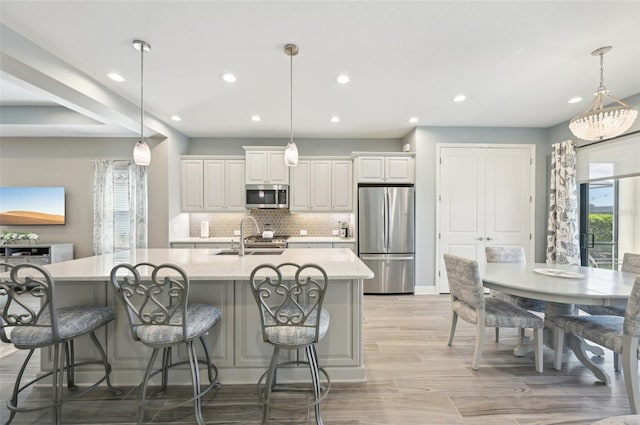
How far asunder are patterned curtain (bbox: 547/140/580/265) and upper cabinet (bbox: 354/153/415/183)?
207 centimetres

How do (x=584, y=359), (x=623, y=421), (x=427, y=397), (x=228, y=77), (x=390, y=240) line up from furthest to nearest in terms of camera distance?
(x=390, y=240), (x=228, y=77), (x=584, y=359), (x=427, y=397), (x=623, y=421)

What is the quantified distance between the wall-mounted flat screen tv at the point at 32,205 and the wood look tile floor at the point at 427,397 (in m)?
3.01

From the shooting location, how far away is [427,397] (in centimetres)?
206

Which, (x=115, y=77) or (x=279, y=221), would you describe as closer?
(x=115, y=77)

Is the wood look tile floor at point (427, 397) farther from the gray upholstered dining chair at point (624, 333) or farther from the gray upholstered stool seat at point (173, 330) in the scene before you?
the gray upholstered stool seat at point (173, 330)

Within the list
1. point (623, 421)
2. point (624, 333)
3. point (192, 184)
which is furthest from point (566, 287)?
point (192, 184)

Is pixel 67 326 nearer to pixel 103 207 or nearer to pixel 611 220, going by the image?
pixel 103 207

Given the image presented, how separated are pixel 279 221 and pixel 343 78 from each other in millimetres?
2984

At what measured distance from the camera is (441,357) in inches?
103

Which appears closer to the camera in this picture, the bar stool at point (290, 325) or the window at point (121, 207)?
the bar stool at point (290, 325)

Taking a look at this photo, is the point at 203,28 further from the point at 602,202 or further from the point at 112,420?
the point at 602,202

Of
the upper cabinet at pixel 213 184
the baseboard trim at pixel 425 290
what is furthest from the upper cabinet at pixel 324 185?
the baseboard trim at pixel 425 290

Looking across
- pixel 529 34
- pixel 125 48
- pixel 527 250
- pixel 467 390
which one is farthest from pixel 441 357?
pixel 125 48

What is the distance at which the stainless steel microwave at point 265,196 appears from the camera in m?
4.86
